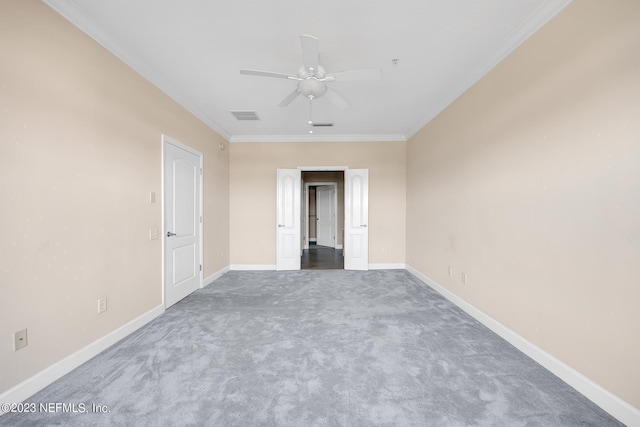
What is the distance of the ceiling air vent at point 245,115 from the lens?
3.82 m

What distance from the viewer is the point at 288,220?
5.11 metres

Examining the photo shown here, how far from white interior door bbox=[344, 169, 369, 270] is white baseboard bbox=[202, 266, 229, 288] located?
2.43 metres

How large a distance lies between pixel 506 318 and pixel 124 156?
158 inches

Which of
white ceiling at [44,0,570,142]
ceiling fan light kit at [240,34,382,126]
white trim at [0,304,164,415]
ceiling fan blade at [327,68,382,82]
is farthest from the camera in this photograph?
ceiling fan blade at [327,68,382,82]

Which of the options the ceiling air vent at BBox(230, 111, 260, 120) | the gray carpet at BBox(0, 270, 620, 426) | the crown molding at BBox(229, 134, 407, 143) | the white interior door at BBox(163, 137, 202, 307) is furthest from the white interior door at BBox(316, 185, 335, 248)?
the gray carpet at BBox(0, 270, 620, 426)

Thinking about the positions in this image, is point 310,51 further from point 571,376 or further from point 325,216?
point 325,216

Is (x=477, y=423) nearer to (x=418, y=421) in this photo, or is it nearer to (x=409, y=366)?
(x=418, y=421)

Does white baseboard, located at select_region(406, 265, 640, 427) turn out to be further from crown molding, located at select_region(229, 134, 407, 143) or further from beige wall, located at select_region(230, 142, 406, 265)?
crown molding, located at select_region(229, 134, 407, 143)

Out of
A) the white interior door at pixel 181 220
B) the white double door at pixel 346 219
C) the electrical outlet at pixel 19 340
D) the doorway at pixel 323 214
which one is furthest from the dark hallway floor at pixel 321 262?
the electrical outlet at pixel 19 340

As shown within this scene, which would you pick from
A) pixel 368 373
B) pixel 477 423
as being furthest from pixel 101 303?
pixel 477 423

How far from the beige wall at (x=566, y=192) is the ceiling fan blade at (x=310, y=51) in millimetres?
1770

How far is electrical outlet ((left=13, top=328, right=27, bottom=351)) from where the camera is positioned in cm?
154

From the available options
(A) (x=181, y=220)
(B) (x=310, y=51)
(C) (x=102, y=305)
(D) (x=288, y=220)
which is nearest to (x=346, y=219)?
(D) (x=288, y=220)

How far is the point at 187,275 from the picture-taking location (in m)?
3.54
